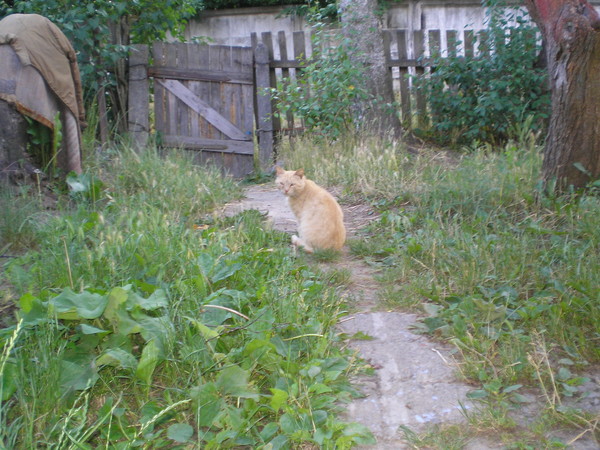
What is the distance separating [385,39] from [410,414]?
8.22 metres

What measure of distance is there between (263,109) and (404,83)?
2.42 meters

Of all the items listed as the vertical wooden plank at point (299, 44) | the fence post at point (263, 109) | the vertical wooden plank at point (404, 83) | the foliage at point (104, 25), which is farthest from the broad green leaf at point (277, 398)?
the vertical wooden plank at point (299, 44)

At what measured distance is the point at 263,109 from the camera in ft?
31.9

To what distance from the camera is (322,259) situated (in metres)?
4.72

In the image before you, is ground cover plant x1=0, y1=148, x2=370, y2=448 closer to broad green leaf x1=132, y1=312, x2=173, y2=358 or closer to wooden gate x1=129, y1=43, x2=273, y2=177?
broad green leaf x1=132, y1=312, x2=173, y2=358

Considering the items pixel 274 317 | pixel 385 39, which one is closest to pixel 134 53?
pixel 385 39

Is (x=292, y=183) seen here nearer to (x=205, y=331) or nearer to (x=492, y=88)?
(x=205, y=331)

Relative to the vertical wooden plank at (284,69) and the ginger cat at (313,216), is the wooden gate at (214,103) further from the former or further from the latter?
the ginger cat at (313,216)

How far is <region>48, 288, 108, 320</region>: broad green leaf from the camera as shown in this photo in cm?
265

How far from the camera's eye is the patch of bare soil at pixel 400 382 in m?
2.61

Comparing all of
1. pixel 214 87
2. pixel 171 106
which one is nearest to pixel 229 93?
A: pixel 214 87

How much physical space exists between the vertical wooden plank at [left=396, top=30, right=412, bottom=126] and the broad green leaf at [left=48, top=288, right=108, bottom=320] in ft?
24.9

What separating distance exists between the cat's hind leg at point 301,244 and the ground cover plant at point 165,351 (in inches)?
35.3

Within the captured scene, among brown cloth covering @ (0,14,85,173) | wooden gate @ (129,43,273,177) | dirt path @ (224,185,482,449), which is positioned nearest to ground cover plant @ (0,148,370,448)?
dirt path @ (224,185,482,449)
